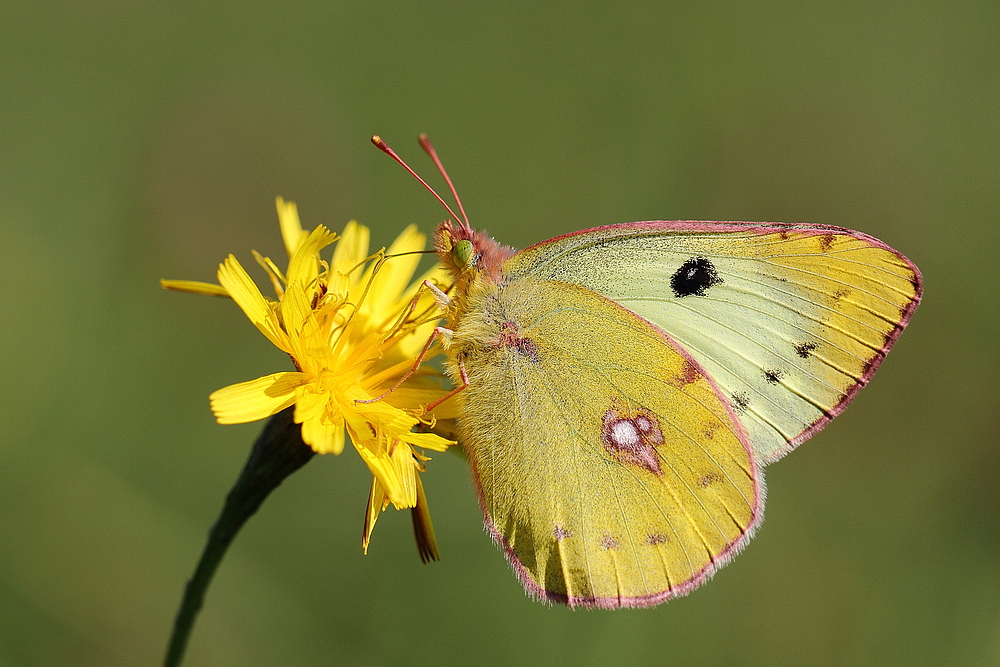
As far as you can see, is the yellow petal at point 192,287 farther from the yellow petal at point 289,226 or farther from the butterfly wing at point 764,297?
the butterfly wing at point 764,297

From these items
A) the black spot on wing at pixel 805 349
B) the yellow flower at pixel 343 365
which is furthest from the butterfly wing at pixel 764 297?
the yellow flower at pixel 343 365

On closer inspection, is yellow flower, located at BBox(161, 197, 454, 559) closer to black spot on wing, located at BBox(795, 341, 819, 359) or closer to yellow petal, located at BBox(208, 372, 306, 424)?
yellow petal, located at BBox(208, 372, 306, 424)

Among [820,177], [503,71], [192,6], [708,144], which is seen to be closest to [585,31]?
[503,71]

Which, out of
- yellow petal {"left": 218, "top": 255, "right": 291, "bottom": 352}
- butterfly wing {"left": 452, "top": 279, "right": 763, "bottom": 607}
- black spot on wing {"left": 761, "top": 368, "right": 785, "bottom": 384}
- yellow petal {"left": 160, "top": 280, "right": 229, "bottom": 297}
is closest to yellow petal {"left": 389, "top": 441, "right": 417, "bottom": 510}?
butterfly wing {"left": 452, "top": 279, "right": 763, "bottom": 607}

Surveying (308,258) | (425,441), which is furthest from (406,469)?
(308,258)

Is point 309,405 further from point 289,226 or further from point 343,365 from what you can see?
point 289,226

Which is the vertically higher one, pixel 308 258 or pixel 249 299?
pixel 308 258

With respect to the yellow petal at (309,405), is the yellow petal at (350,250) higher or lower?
higher

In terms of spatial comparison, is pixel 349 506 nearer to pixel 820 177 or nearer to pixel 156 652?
pixel 156 652
